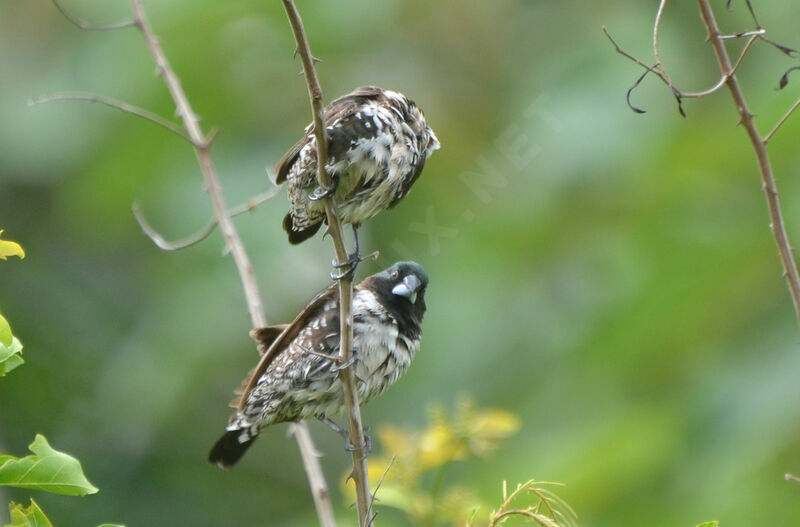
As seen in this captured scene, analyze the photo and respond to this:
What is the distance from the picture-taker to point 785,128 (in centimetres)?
583

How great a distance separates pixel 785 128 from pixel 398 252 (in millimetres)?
2221

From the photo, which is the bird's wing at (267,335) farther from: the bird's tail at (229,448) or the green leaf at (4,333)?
the green leaf at (4,333)

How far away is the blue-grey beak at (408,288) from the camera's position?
4199 millimetres

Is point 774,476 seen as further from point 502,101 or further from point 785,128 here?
point 502,101

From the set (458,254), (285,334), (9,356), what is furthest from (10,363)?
(458,254)

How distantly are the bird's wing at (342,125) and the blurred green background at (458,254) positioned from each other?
6.52 feet

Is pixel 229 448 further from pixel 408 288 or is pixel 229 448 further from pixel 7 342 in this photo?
pixel 7 342

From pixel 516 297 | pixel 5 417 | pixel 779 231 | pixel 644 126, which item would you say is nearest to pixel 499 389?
pixel 516 297

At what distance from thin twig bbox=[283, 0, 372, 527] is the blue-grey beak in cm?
95

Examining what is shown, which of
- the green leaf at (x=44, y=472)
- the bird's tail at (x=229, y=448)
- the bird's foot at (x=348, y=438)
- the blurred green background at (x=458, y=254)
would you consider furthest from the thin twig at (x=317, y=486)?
the blurred green background at (x=458, y=254)

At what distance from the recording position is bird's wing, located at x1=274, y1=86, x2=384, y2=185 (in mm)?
3650

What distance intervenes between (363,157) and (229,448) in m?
1.33

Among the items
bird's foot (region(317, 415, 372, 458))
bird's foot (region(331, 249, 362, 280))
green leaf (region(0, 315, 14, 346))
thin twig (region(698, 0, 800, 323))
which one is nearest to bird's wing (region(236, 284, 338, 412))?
bird's foot (region(317, 415, 372, 458))

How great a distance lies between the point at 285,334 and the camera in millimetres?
4145
